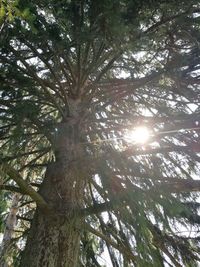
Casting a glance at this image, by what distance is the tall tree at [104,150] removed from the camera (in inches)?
139

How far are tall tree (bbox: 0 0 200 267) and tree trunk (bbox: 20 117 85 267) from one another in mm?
11

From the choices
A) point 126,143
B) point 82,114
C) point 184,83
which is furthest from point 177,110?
point 82,114

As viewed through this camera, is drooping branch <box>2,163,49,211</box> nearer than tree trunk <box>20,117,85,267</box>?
Yes

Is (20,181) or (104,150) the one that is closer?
(20,181)

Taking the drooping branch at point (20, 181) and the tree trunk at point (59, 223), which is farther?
the tree trunk at point (59, 223)

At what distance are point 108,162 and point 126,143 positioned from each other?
210cm

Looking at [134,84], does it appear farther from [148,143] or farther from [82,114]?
[148,143]

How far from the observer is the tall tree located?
11.6 feet

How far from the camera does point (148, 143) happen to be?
4152 mm

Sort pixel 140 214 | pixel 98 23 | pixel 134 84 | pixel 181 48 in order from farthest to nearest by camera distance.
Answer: pixel 134 84 → pixel 181 48 → pixel 98 23 → pixel 140 214

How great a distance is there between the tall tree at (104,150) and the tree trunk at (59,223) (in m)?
0.01

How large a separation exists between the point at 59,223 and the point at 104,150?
0.92 m

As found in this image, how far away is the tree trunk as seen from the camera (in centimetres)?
381

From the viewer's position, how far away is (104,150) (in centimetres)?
406
